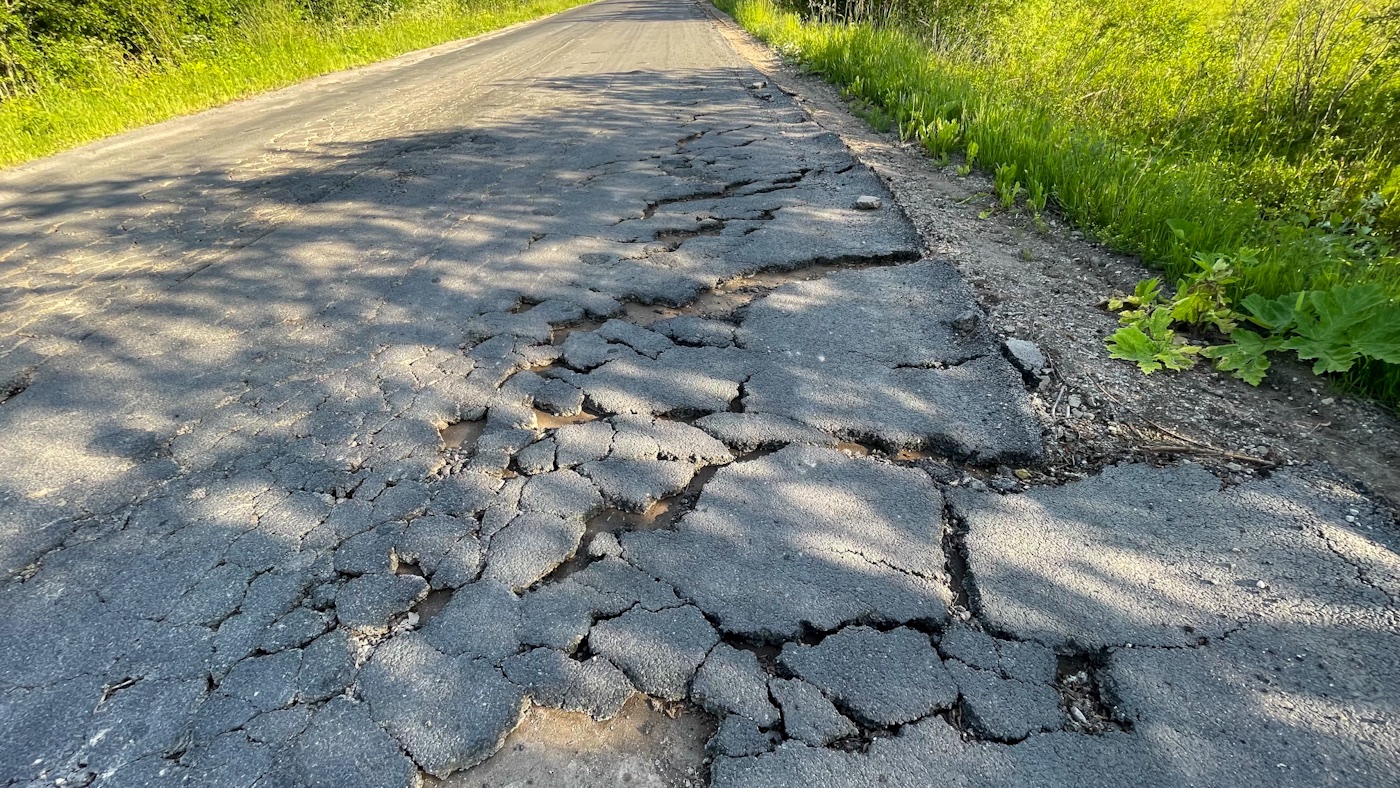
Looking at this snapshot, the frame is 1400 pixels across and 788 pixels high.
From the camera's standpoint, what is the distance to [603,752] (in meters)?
1.37

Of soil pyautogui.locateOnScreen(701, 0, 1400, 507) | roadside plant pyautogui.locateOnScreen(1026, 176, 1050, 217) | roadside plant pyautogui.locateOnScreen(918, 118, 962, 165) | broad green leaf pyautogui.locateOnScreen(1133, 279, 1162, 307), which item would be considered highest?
roadside plant pyautogui.locateOnScreen(918, 118, 962, 165)

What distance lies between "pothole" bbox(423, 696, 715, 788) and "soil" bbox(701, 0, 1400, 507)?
1341 mm

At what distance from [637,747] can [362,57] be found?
488 inches

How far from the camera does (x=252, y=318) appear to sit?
3000mm

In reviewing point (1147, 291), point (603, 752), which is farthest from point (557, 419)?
point (1147, 291)

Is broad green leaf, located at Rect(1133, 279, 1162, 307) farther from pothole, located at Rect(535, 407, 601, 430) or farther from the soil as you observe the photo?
pothole, located at Rect(535, 407, 601, 430)

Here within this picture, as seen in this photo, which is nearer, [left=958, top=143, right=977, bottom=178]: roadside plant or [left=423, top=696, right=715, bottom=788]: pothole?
[left=423, top=696, right=715, bottom=788]: pothole

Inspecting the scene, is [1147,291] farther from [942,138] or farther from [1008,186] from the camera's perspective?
[942,138]

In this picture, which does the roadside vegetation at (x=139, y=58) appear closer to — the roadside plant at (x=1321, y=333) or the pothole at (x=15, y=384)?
the pothole at (x=15, y=384)

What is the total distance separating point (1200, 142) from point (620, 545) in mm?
5727

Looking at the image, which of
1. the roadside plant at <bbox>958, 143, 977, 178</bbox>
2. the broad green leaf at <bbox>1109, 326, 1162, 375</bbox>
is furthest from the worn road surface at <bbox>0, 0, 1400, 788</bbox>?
the roadside plant at <bbox>958, 143, 977, 178</bbox>

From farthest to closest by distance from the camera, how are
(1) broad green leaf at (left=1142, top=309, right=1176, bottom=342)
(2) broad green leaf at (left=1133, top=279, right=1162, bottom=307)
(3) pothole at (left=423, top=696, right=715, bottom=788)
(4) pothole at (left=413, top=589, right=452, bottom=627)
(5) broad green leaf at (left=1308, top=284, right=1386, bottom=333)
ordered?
(2) broad green leaf at (left=1133, top=279, right=1162, bottom=307) → (1) broad green leaf at (left=1142, top=309, right=1176, bottom=342) → (5) broad green leaf at (left=1308, top=284, right=1386, bottom=333) → (4) pothole at (left=413, top=589, right=452, bottom=627) → (3) pothole at (left=423, top=696, right=715, bottom=788)

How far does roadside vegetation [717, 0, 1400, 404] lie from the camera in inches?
101

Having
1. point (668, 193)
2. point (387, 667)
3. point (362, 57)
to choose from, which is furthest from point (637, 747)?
point (362, 57)
